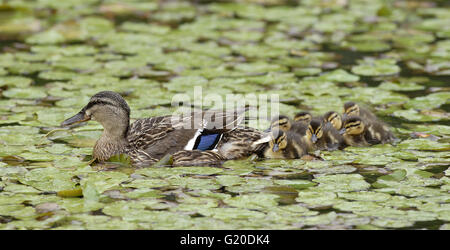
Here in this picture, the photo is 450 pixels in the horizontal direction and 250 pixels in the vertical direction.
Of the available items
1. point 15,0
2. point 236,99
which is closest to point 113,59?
point 236,99

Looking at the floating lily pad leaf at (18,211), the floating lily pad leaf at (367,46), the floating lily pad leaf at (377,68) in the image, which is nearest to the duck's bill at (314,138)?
the floating lily pad leaf at (377,68)

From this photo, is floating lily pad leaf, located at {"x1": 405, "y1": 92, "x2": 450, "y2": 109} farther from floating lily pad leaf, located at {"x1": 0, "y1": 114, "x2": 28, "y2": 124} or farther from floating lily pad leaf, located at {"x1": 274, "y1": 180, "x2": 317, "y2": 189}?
floating lily pad leaf, located at {"x1": 0, "y1": 114, "x2": 28, "y2": 124}

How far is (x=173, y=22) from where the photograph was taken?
12.1 metres

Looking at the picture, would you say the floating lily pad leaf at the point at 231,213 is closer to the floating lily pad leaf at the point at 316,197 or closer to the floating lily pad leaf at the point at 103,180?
the floating lily pad leaf at the point at 316,197

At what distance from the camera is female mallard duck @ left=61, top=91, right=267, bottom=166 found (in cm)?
753

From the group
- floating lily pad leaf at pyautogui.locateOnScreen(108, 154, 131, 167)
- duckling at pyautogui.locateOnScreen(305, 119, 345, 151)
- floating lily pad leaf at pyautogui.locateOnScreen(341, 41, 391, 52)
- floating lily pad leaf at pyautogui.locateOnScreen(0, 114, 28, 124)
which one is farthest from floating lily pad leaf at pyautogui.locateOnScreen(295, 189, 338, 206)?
floating lily pad leaf at pyautogui.locateOnScreen(341, 41, 391, 52)

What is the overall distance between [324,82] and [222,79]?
111 centimetres

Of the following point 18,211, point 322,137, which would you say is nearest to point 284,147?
point 322,137

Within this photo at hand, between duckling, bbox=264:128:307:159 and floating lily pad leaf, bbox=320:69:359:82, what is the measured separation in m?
2.14

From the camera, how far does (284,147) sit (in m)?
7.55

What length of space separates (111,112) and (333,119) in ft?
6.67

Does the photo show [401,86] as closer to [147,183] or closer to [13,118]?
[147,183]

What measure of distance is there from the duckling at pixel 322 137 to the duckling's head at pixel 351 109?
1.43ft
